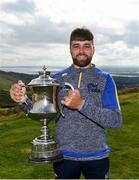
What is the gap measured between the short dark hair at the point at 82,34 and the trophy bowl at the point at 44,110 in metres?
0.64

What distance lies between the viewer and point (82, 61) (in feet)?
18.3

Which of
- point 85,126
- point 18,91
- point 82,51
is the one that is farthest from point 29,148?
point 82,51

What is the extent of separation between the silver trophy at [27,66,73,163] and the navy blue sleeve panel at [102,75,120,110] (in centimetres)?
53

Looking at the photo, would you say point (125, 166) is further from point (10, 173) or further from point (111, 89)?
point (111, 89)

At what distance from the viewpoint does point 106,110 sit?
521 centimetres

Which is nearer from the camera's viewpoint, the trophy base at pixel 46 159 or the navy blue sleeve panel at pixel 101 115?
the navy blue sleeve panel at pixel 101 115

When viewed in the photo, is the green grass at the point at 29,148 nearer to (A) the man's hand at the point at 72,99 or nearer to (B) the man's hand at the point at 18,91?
(B) the man's hand at the point at 18,91

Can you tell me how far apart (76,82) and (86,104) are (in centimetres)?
72

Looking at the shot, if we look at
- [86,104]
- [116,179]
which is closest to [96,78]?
[86,104]

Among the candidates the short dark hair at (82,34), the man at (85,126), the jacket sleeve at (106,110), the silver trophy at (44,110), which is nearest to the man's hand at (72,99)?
the jacket sleeve at (106,110)

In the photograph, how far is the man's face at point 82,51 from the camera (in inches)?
218

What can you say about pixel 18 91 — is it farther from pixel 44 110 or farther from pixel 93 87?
pixel 93 87

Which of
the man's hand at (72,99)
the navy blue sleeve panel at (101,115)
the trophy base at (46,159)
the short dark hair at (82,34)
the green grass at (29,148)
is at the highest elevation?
the short dark hair at (82,34)

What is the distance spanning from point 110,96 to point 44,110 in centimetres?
92
